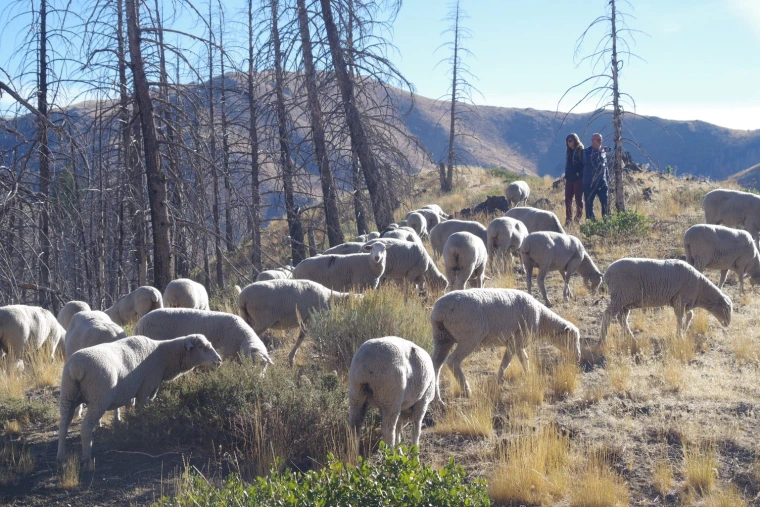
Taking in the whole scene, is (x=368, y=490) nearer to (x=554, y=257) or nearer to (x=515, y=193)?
(x=554, y=257)

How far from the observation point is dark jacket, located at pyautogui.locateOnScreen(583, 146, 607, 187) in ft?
65.3

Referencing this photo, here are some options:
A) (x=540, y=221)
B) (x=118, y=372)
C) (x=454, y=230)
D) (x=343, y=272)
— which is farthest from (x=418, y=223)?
(x=118, y=372)

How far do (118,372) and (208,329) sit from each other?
2016mm

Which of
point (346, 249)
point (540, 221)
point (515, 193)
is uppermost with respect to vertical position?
point (515, 193)

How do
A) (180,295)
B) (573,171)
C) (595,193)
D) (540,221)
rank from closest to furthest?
(180,295)
(540,221)
(573,171)
(595,193)

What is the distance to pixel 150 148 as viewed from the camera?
11.9m

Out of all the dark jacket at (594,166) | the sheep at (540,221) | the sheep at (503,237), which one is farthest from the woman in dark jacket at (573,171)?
the sheep at (503,237)

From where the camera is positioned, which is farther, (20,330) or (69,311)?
(69,311)

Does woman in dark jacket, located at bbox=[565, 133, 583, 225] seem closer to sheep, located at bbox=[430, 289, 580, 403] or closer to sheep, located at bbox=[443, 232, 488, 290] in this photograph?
sheep, located at bbox=[443, 232, 488, 290]

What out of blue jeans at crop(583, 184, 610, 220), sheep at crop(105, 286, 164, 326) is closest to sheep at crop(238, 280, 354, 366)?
sheep at crop(105, 286, 164, 326)

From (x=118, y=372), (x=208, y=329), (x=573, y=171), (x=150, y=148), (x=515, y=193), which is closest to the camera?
(x=118, y=372)

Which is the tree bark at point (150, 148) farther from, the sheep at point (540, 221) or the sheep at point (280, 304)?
the sheep at point (540, 221)

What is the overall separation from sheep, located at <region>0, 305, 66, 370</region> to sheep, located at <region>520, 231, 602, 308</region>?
838cm

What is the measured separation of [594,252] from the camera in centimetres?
1809
